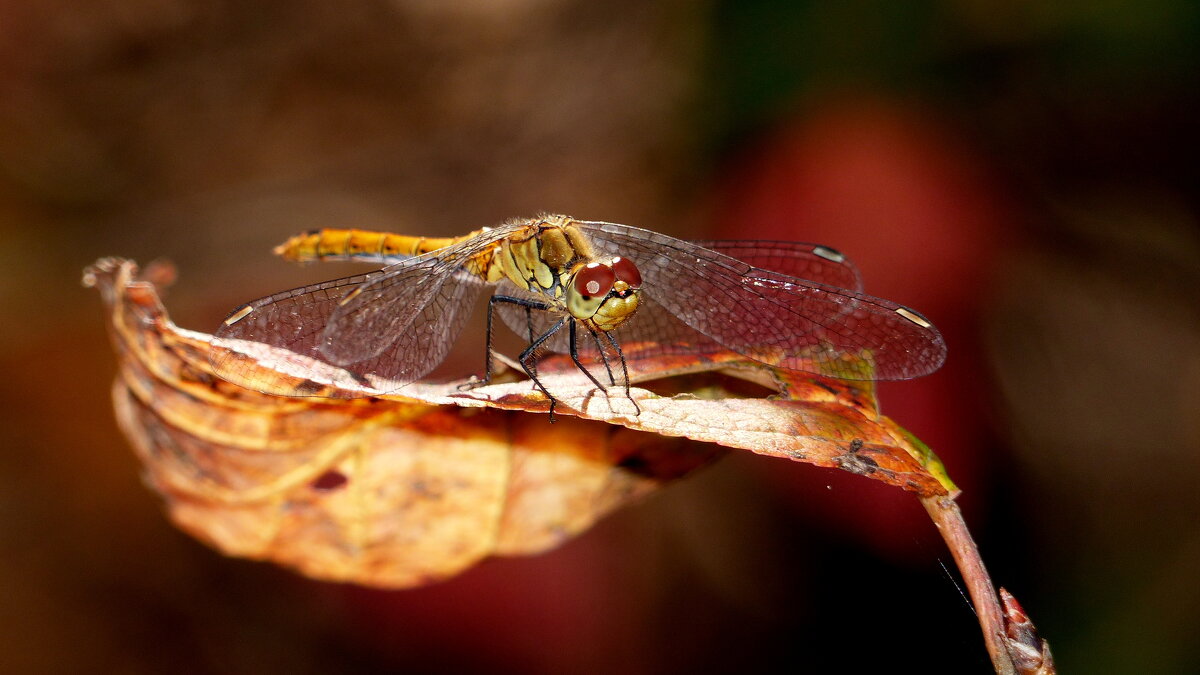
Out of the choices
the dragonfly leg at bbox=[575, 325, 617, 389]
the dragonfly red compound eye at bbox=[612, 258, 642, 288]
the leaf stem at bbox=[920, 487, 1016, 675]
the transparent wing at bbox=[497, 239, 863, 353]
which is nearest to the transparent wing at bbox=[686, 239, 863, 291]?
the transparent wing at bbox=[497, 239, 863, 353]

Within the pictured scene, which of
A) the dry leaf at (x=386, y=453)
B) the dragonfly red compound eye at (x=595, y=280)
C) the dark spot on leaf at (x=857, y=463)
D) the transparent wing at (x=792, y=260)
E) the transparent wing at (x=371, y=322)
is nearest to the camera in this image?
the dark spot on leaf at (x=857, y=463)

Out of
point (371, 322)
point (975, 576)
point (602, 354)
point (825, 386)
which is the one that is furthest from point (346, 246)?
point (975, 576)

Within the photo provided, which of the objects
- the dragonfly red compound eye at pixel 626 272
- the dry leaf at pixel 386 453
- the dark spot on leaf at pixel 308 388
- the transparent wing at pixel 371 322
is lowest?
the dry leaf at pixel 386 453

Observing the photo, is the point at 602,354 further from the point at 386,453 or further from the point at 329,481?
the point at 329,481

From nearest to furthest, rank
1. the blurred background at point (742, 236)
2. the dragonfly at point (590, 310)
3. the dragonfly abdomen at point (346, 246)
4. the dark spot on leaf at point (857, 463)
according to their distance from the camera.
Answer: the dark spot on leaf at point (857, 463) → the dragonfly at point (590, 310) → the dragonfly abdomen at point (346, 246) → the blurred background at point (742, 236)

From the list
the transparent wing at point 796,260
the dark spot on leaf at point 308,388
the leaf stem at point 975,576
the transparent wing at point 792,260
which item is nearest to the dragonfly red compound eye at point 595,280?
the transparent wing at point 792,260

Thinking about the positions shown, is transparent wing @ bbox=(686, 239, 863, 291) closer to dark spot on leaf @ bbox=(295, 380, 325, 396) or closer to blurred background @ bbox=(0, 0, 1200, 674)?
blurred background @ bbox=(0, 0, 1200, 674)

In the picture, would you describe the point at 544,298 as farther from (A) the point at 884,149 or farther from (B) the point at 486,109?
(B) the point at 486,109

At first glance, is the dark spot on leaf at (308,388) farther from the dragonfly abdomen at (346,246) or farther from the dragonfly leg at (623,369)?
the dragonfly abdomen at (346,246)

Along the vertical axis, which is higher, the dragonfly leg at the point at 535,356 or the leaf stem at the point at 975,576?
the dragonfly leg at the point at 535,356
